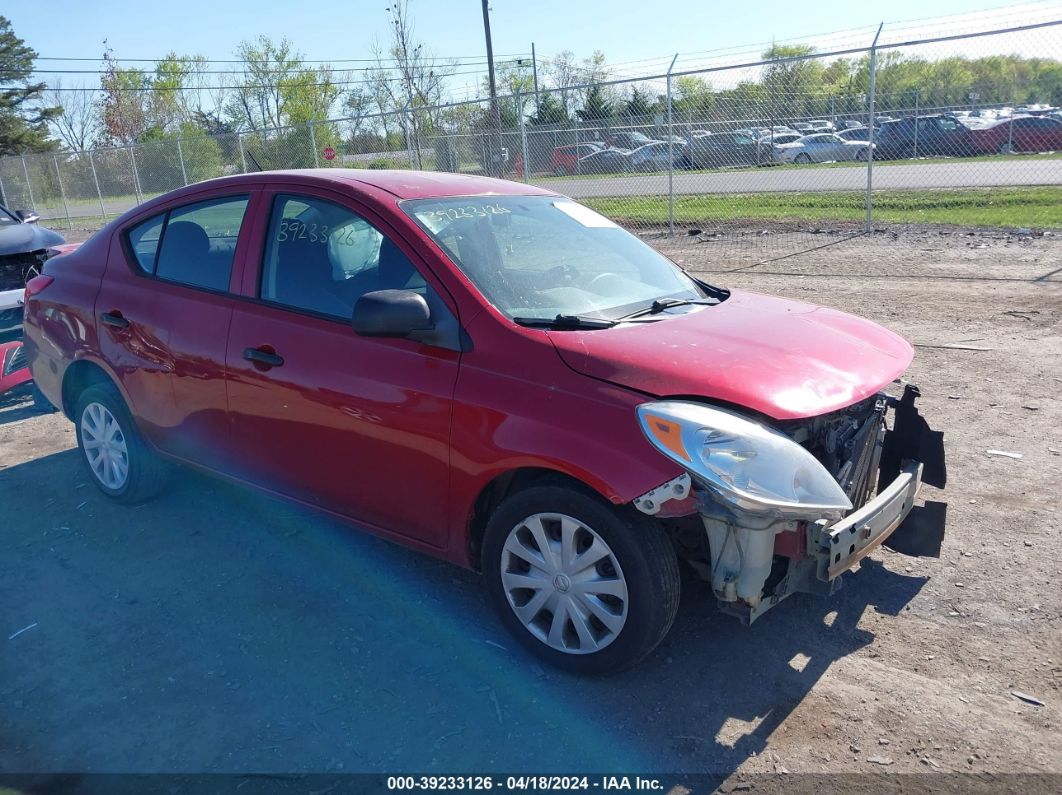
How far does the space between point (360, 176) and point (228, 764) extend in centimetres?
259

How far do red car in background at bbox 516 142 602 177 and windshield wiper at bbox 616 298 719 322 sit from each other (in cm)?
A: 1337

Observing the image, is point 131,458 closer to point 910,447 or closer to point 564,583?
point 564,583

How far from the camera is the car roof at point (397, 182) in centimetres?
408

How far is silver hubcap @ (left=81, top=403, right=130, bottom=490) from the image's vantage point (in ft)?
16.4

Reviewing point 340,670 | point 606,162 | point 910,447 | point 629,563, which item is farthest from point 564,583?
point 606,162

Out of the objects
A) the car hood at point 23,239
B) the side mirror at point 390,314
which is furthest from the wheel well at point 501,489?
the car hood at point 23,239

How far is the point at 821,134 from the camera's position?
Answer: 50.0ft

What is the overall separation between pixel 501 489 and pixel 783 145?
1396 centimetres

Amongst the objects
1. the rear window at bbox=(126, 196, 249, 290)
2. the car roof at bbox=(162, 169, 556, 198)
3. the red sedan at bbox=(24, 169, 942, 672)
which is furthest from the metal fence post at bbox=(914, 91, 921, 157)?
the rear window at bbox=(126, 196, 249, 290)

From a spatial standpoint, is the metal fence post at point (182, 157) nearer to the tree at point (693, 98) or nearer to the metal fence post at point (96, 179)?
the metal fence post at point (96, 179)

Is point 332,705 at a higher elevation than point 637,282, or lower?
lower

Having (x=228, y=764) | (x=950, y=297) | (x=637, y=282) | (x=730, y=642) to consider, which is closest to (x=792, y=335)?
(x=637, y=282)

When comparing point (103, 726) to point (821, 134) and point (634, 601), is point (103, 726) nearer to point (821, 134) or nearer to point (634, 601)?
point (634, 601)

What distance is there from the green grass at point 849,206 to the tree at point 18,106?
49654 millimetres
